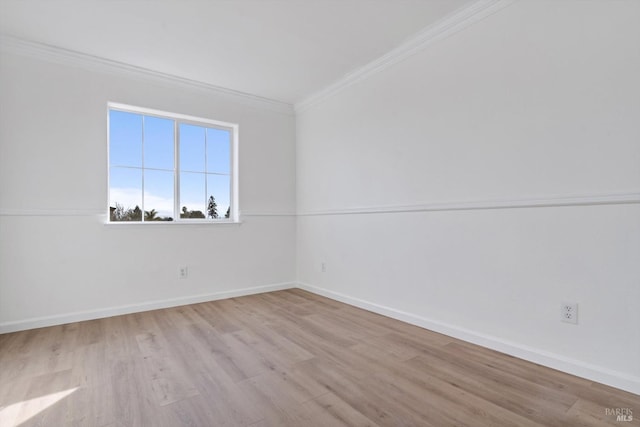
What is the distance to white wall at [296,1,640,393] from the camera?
174 centimetres

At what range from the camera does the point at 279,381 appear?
6.08 feet

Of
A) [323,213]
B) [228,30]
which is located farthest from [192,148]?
[323,213]

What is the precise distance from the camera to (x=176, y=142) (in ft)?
12.0

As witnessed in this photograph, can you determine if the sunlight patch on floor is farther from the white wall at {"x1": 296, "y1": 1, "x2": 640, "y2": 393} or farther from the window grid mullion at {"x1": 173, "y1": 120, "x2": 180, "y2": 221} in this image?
the white wall at {"x1": 296, "y1": 1, "x2": 640, "y2": 393}

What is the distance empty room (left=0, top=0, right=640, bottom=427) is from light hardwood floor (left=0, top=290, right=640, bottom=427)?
18mm

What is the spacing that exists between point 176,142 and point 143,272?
1461 mm

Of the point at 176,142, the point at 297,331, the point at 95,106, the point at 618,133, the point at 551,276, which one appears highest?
the point at 95,106

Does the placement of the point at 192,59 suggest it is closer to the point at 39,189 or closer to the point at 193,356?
the point at 39,189

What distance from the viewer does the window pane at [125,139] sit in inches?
129

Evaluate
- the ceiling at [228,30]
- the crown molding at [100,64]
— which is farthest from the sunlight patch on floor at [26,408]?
the crown molding at [100,64]

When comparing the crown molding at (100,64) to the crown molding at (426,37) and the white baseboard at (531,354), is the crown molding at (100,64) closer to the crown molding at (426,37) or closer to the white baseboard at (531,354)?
the crown molding at (426,37)

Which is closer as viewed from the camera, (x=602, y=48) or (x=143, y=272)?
(x=602, y=48)

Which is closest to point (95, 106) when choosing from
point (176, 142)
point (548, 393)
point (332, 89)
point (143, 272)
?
point (176, 142)

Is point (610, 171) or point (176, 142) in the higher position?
point (176, 142)
